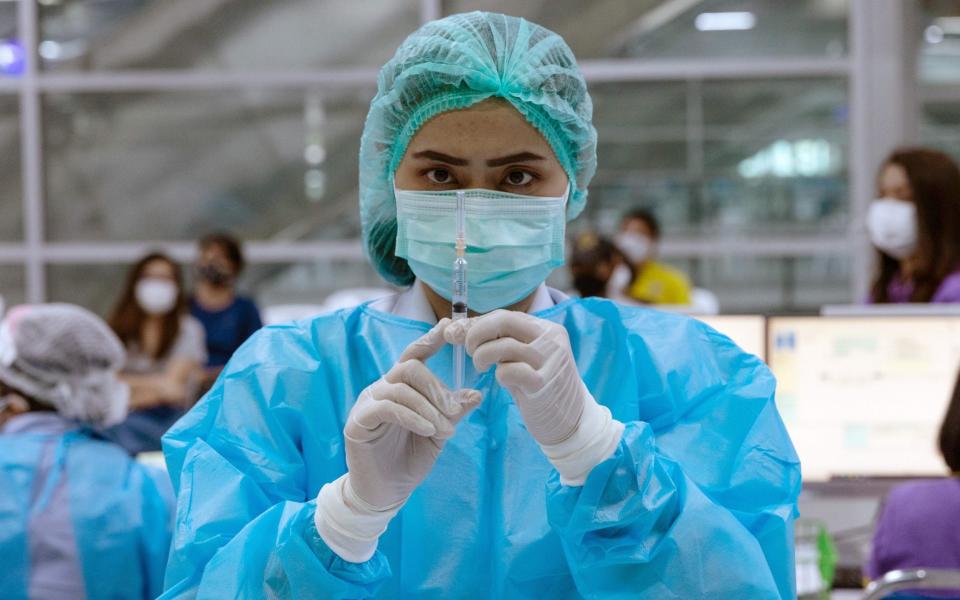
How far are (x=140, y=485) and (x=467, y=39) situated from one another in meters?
1.35

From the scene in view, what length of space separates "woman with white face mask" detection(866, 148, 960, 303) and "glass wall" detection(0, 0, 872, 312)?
2557 mm

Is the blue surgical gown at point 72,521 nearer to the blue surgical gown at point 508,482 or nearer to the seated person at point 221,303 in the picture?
the blue surgical gown at point 508,482

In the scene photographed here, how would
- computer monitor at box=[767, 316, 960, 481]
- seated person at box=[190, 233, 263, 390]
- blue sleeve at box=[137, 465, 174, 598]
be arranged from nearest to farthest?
blue sleeve at box=[137, 465, 174, 598]
computer monitor at box=[767, 316, 960, 481]
seated person at box=[190, 233, 263, 390]

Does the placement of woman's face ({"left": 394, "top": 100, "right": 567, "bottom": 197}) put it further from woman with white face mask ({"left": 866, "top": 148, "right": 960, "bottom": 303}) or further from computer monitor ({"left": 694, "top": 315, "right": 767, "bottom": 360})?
woman with white face mask ({"left": 866, "top": 148, "right": 960, "bottom": 303})

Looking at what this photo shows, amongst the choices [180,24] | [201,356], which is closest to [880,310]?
[201,356]

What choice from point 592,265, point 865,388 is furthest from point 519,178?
point 592,265

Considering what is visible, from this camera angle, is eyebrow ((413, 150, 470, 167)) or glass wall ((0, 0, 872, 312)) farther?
glass wall ((0, 0, 872, 312))

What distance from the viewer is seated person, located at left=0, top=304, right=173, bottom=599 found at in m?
2.12

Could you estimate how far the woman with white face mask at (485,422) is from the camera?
3.50 feet

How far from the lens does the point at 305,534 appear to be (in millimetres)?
1075

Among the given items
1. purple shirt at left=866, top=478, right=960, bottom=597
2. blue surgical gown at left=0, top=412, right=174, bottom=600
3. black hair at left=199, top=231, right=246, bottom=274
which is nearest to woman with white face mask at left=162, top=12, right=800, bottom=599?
blue surgical gown at left=0, top=412, right=174, bottom=600

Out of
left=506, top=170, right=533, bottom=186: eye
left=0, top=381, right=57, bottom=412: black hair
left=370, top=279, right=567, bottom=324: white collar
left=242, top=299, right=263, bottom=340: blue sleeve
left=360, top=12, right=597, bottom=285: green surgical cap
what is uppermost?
left=360, top=12, right=597, bottom=285: green surgical cap

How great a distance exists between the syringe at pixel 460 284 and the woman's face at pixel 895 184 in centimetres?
253

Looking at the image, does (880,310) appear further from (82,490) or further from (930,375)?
(82,490)
